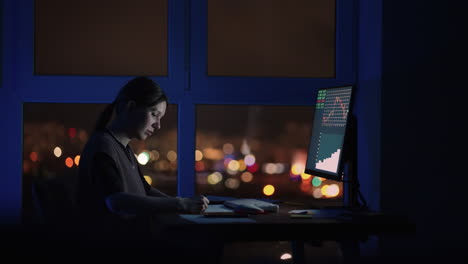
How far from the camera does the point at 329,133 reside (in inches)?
99.4

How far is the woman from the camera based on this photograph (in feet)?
6.67

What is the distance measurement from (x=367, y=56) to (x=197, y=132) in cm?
102

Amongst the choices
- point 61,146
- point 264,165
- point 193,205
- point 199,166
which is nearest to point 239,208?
point 193,205

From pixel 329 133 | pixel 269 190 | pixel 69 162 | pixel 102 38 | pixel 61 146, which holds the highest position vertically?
pixel 102 38

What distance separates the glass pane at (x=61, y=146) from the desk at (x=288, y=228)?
97 cm

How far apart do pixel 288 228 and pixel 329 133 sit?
0.68 meters

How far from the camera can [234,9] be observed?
3.16m

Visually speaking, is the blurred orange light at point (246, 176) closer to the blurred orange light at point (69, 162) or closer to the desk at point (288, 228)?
the blurred orange light at point (69, 162)

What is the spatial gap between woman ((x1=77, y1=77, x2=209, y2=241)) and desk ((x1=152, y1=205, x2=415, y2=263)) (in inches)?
4.6

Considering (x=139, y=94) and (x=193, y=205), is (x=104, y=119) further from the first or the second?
(x=193, y=205)

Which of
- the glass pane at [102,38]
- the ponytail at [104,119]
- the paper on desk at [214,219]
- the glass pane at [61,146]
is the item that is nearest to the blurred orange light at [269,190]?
the glass pane at [61,146]

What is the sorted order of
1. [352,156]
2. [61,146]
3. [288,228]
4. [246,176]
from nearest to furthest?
[288,228], [352,156], [61,146], [246,176]

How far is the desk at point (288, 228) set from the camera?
1.95 metres

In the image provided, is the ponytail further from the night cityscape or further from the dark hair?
the night cityscape
